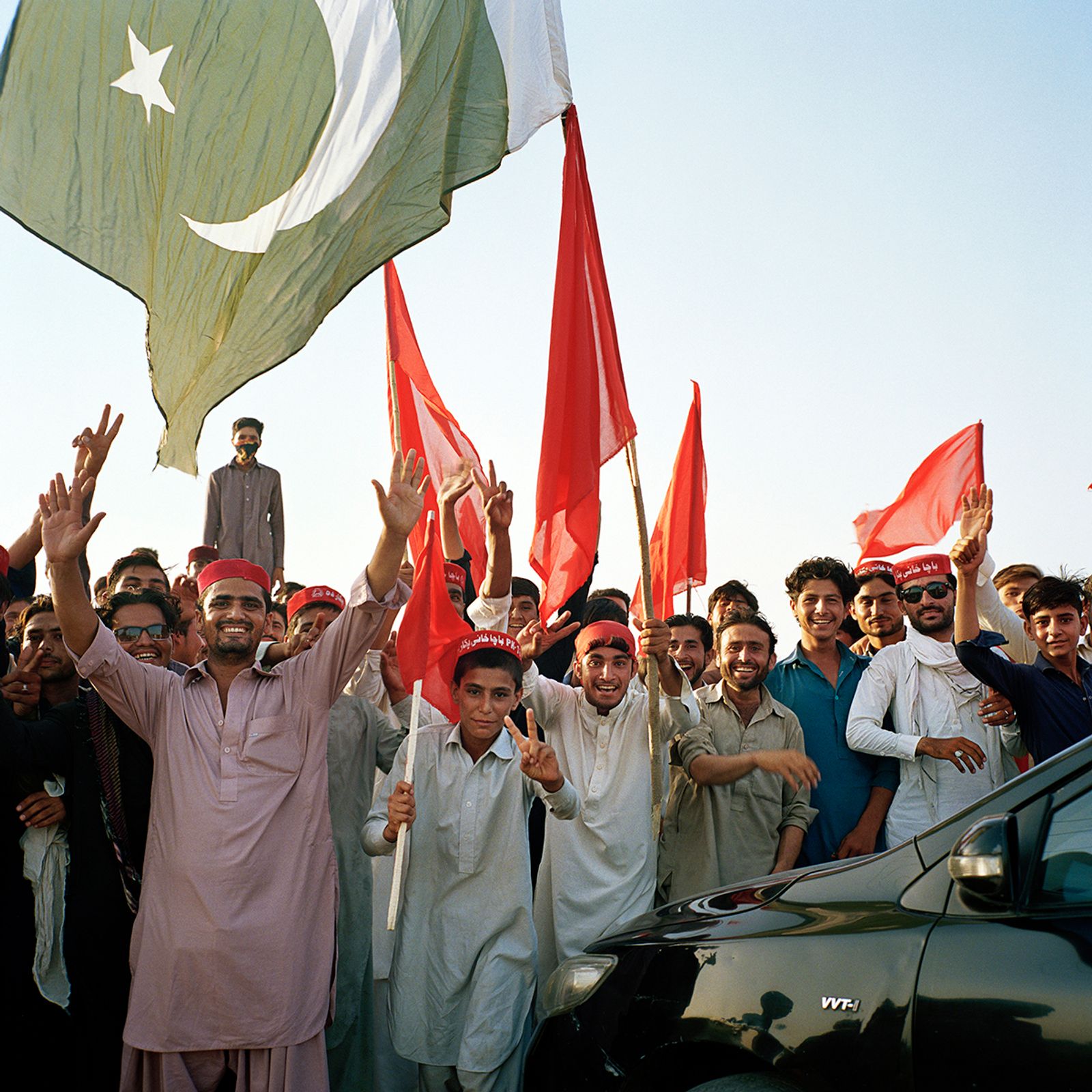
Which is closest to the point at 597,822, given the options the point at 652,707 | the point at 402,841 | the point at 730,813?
the point at 652,707

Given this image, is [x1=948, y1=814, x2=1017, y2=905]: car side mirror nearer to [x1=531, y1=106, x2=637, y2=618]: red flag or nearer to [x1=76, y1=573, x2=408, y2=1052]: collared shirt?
[x1=76, y1=573, x2=408, y2=1052]: collared shirt

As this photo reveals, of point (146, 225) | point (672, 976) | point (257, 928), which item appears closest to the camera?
point (672, 976)

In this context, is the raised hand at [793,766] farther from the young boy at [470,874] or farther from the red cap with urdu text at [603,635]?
the red cap with urdu text at [603,635]

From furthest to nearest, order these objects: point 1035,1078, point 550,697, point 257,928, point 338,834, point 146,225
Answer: point 550,697
point 338,834
point 146,225
point 257,928
point 1035,1078

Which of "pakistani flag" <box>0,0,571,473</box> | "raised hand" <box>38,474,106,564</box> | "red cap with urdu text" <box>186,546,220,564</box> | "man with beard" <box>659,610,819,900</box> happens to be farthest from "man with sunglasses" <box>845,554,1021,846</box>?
"red cap with urdu text" <box>186,546,220,564</box>

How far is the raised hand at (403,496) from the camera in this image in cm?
418

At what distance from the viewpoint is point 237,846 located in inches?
158

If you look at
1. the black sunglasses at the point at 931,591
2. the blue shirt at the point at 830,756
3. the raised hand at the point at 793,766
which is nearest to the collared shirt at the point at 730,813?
the blue shirt at the point at 830,756

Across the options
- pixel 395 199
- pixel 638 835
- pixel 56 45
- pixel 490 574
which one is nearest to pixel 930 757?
pixel 638 835

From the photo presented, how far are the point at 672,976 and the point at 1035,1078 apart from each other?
1.06m

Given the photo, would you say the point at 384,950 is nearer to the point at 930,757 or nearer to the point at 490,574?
the point at 490,574

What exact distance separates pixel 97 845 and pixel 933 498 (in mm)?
6594

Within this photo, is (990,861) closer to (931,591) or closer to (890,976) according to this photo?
(890,976)

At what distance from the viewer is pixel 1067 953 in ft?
7.61
